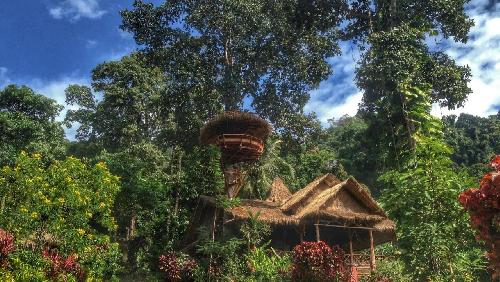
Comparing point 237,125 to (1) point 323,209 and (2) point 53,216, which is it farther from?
(2) point 53,216

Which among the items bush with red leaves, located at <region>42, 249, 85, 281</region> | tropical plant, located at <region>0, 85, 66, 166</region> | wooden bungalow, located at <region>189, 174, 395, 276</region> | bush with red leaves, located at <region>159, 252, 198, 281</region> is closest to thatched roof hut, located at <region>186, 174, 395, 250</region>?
wooden bungalow, located at <region>189, 174, 395, 276</region>

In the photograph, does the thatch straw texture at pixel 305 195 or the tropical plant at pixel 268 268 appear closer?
the tropical plant at pixel 268 268

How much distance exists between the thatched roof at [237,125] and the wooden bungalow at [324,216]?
243cm

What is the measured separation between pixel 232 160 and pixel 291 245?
4.83 meters

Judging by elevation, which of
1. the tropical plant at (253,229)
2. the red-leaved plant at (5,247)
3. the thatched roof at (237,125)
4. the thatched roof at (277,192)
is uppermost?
the thatched roof at (237,125)

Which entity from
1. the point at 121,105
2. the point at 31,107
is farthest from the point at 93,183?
the point at 31,107

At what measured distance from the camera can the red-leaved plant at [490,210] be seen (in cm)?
404

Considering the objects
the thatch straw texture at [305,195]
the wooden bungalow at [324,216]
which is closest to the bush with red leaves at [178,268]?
the wooden bungalow at [324,216]

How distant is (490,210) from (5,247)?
32.6 ft

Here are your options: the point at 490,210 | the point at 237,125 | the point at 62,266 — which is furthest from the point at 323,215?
the point at 490,210

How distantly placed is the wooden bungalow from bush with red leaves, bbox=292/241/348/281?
13.3 ft

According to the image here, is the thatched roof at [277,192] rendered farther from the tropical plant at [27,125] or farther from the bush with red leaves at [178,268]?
the tropical plant at [27,125]

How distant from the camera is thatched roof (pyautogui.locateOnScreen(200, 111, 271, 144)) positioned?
14602 millimetres

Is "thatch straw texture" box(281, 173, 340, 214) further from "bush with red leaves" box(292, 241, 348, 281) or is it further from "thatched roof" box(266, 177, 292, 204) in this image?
"bush with red leaves" box(292, 241, 348, 281)
